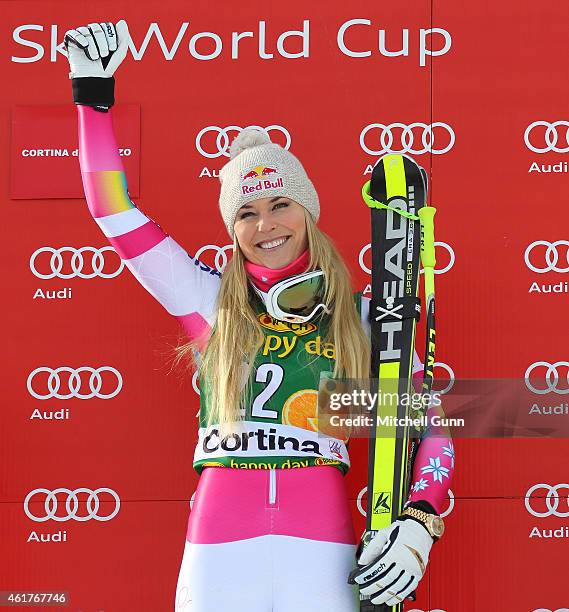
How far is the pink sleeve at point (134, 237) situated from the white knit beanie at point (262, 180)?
20 centimetres

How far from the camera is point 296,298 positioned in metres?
3.15

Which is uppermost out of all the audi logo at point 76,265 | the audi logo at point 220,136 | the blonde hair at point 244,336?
the audi logo at point 220,136

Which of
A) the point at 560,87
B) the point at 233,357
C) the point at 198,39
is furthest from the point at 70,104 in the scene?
the point at 560,87

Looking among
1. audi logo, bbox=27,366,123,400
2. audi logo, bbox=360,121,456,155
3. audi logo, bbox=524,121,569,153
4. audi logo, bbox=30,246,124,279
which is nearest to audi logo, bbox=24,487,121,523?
audi logo, bbox=27,366,123,400

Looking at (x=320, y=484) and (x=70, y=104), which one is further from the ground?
(x=70, y=104)

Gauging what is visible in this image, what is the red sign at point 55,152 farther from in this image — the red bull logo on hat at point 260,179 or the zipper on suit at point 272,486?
the zipper on suit at point 272,486

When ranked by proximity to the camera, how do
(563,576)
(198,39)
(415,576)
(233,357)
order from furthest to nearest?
(198,39), (563,576), (233,357), (415,576)

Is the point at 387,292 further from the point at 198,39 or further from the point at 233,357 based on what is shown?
the point at 198,39

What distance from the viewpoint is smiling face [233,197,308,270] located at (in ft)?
10.5

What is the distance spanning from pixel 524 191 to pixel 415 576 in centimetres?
150

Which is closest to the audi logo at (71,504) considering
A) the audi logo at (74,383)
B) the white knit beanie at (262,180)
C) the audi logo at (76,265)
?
the audi logo at (74,383)

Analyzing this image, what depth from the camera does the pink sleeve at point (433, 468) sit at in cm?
300

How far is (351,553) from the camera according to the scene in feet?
9.78

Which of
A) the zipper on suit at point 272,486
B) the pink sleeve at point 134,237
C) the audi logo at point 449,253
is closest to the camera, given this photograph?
the zipper on suit at point 272,486
